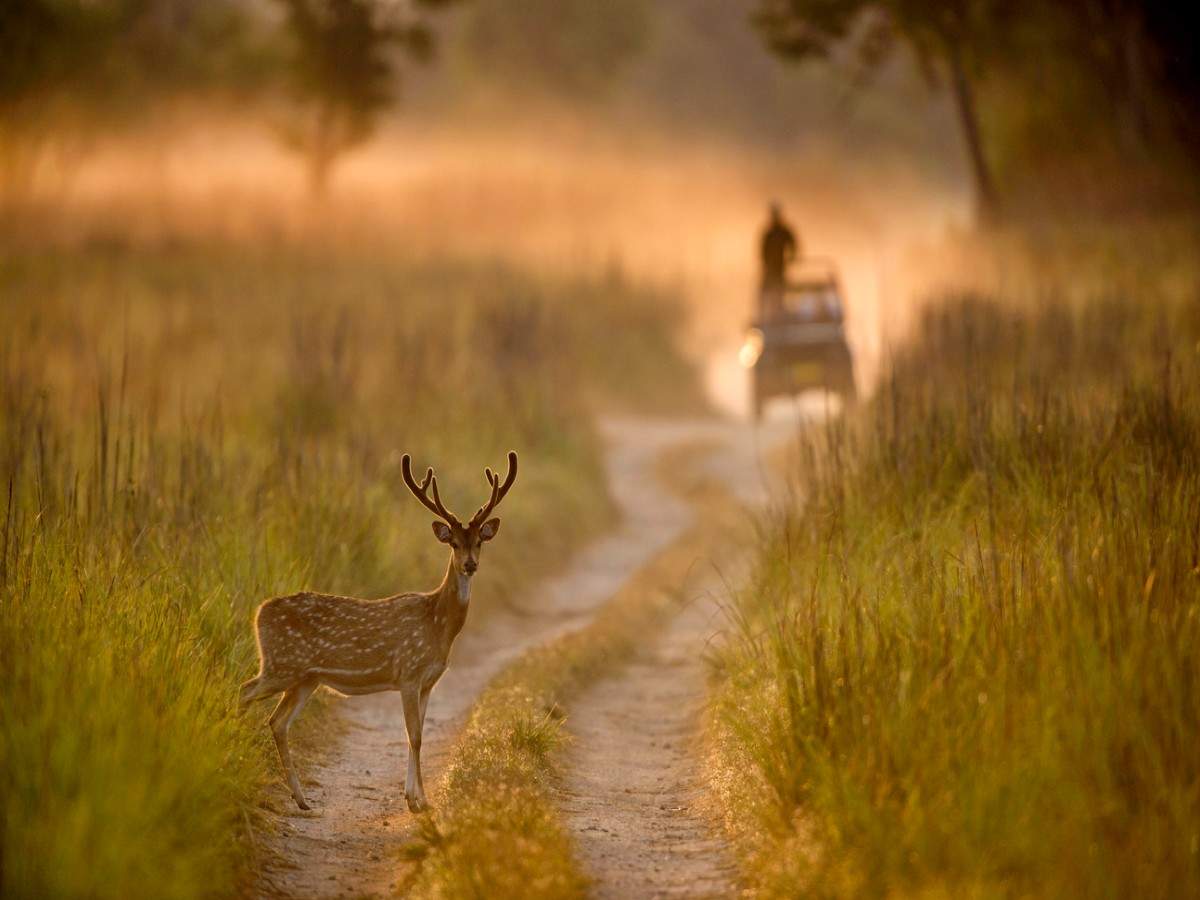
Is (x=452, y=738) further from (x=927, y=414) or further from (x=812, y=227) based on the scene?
(x=812, y=227)

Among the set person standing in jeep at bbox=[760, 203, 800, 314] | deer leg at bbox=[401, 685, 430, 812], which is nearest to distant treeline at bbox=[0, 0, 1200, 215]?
person standing in jeep at bbox=[760, 203, 800, 314]

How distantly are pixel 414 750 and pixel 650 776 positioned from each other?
1.64m

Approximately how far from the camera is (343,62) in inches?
1807

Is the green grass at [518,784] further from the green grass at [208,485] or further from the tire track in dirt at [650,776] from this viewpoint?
Answer: the green grass at [208,485]

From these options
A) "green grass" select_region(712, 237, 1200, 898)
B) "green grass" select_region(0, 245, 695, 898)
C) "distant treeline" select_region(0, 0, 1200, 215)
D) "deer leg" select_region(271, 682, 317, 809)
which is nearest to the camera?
"green grass" select_region(712, 237, 1200, 898)

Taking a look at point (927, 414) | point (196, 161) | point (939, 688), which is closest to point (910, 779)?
point (939, 688)

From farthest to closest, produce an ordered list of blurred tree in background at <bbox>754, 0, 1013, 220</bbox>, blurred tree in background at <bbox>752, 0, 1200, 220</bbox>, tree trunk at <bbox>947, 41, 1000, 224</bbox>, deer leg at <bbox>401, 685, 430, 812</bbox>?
tree trunk at <bbox>947, 41, 1000, 224</bbox>, blurred tree in background at <bbox>754, 0, 1013, 220</bbox>, blurred tree in background at <bbox>752, 0, 1200, 220</bbox>, deer leg at <bbox>401, 685, 430, 812</bbox>

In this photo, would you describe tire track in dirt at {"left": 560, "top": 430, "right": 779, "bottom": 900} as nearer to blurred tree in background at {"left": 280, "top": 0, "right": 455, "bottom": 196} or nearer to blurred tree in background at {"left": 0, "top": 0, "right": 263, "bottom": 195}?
blurred tree in background at {"left": 0, "top": 0, "right": 263, "bottom": 195}

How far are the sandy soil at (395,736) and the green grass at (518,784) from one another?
0.25 meters

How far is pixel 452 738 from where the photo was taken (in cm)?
1004

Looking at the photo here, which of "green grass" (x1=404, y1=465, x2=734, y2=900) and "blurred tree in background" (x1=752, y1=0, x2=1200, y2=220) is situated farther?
"blurred tree in background" (x1=752, y1=0, x2=1200, y2=220)

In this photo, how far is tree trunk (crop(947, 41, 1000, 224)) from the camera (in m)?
32.5

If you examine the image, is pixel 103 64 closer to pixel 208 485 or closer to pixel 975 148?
pixel 975 148

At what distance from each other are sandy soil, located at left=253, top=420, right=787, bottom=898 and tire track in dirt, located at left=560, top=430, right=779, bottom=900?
8cm
